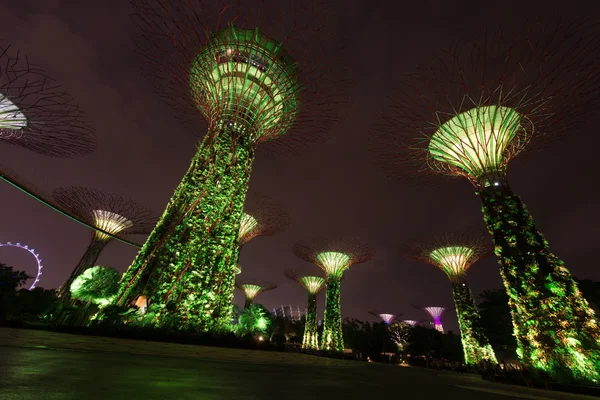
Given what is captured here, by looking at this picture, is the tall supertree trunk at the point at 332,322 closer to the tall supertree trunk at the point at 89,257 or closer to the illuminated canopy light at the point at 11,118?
the tall supertree trunk at the point at 89,257

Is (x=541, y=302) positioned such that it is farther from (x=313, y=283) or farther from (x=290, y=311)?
(x=290, y=311)

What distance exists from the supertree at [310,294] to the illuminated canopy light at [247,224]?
12.9m

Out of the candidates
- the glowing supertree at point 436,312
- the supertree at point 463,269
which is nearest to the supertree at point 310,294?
the supertree at point 463,269

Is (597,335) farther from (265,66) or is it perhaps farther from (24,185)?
(24,185)

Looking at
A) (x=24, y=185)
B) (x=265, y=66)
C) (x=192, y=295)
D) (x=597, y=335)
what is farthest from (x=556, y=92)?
(x=24, y=185)

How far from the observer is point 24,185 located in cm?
1599

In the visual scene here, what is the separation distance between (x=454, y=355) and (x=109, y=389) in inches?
1569

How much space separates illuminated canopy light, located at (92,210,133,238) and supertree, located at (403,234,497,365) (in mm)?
24363

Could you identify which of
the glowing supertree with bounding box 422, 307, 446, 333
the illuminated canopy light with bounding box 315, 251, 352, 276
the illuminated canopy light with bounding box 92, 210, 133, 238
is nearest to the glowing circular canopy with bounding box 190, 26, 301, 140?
the illuminated canopy light with bounding box 315, 251, 352, 276

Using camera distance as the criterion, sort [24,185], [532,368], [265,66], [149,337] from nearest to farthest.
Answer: [149,337], [532,368], [265,66], [24,185]

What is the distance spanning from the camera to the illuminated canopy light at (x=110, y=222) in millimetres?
22203

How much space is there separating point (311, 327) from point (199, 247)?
73.0 ft

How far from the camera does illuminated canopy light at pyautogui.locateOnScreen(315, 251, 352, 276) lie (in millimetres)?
24091

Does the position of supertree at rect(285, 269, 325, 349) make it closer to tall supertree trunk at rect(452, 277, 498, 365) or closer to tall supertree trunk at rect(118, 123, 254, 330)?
tall supertree trunk at rect(452, 277, 498, 365)
